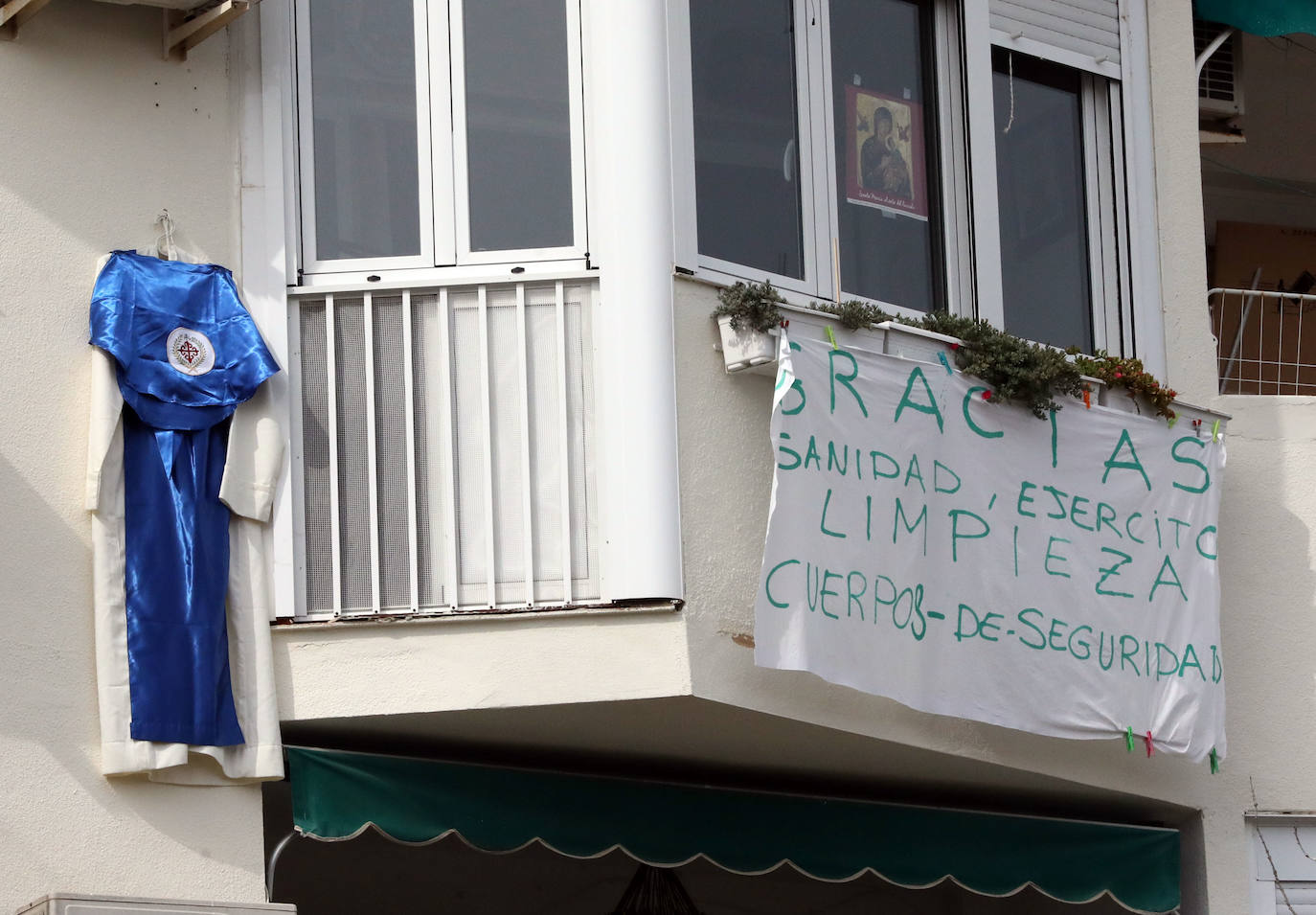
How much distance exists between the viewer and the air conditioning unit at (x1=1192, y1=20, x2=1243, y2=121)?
36.5 feet

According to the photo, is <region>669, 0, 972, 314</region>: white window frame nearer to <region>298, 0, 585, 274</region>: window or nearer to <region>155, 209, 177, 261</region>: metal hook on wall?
<region>298, 0, 585, 274</region>: window

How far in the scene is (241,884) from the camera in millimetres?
7324

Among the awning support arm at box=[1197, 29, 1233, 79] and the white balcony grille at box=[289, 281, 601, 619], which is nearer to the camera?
the white balcony grille at box=[289, 281, 601, 619]

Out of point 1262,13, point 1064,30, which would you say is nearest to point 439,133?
point 1064,30

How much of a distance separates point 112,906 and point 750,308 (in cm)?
329

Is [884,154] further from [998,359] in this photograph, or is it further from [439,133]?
[439,133]

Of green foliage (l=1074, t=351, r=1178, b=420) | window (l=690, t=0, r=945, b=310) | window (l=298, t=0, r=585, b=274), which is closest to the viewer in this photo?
window (l=298, t=0, r=585, b=274)

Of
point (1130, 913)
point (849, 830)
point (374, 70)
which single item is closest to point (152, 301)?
point (374, 70)

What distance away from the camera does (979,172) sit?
9.16 m

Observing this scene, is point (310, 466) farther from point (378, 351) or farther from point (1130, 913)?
point (1130, 913)

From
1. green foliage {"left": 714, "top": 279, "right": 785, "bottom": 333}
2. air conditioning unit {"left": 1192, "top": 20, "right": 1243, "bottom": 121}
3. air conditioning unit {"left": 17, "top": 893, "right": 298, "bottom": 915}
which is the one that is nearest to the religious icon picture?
green foliage {"left": 714, "top": 279, "right": 785, "bottom": 333}

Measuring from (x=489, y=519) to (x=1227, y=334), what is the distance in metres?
5.88

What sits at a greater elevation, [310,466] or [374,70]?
[374,70]

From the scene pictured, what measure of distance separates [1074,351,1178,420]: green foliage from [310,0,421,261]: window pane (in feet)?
10.4
